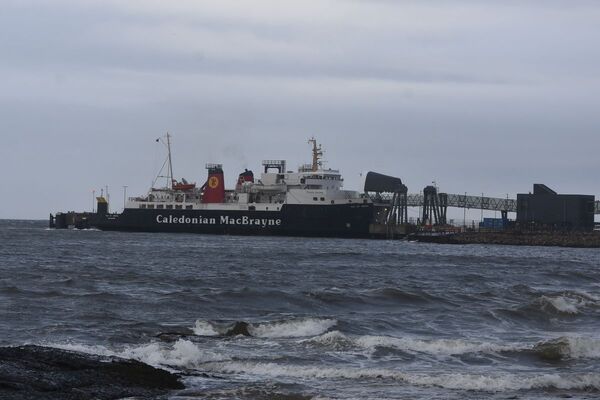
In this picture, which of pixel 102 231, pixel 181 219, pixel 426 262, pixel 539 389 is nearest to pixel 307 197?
pixel 181 219

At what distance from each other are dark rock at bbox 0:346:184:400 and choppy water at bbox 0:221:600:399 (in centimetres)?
60

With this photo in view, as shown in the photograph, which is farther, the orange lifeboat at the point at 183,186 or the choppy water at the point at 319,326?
the orange lifeboat at the point at 183,186

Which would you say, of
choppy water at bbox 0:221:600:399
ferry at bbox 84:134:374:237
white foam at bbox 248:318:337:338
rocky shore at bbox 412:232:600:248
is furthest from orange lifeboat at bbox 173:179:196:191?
white foam at bbox 248:318:337:338

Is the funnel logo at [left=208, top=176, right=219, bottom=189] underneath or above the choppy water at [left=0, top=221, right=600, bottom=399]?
above

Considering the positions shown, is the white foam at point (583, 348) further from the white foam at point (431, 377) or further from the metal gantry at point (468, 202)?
the metal gantry at point (468, 202)

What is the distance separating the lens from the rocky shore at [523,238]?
84.8 meters

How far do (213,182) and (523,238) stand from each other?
90.9ft

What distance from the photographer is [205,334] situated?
800 inches

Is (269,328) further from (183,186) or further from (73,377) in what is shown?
(183,186)

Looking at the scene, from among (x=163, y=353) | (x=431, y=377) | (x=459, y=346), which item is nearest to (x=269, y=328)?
(x=459, y=346)

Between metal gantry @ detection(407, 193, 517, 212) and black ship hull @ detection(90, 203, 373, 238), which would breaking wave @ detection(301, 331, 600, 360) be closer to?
black ship hull @ detection(90, 203, 373, 238)


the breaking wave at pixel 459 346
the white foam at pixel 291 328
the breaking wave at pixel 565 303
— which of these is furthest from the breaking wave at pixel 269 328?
the breaking wave at pixel 565 303

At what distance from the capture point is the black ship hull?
86.1 meters

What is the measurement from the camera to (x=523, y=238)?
87.2 meters
